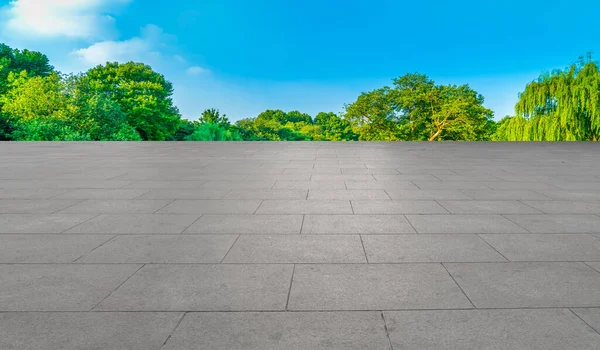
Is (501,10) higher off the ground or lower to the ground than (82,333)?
higher

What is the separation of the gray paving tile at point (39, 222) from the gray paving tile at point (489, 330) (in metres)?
3.45

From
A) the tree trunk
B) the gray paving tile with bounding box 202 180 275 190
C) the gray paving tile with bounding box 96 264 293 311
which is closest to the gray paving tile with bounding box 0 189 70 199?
the gray paving tile with bounding box 202 180 275 190

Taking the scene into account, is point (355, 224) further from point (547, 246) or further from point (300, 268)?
point (547, 246)

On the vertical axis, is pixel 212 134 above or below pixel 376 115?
below

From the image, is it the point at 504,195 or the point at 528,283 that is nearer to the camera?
the point at 528,283

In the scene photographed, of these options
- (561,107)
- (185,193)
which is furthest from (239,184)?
(561,107)

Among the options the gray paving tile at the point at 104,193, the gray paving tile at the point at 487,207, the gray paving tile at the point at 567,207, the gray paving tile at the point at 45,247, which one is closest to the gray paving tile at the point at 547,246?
the gray paving tile at the point at 487,207

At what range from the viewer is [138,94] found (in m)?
41.5

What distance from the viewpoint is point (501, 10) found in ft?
184

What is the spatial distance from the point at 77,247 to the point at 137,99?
130ft

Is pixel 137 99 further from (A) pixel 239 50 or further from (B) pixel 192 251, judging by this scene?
(A) pixel 239 50

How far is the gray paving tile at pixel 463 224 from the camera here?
4.01 m

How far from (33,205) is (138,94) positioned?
3935 cm

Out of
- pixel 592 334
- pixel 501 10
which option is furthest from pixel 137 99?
pixel 501 10
